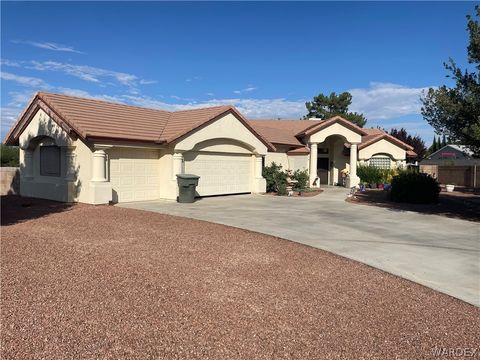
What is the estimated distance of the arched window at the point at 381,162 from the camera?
3272 cm

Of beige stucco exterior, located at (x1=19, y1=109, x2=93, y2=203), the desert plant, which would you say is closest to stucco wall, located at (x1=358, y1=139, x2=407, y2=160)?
the desert plant

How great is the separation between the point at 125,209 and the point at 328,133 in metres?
18.0

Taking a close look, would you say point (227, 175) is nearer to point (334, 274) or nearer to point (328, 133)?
point (328, 133)

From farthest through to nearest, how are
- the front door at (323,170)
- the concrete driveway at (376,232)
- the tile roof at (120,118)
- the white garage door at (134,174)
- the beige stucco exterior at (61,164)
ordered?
the front door at (323,170) < the white garage door at (134,174) < the beige stucco exterior at (61,164) < the tile roof at (120,118) < the concrete driveway at (376,232)

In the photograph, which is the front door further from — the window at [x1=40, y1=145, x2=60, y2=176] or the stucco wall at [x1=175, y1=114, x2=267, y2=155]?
the window at [x1=40, y1=145, x2=60, y2=176]

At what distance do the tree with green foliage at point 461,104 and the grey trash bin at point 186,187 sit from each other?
29.9ft

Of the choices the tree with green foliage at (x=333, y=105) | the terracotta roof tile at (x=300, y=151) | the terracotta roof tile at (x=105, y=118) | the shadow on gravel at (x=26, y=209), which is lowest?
the shadow on gravel at (x=26, y=209)

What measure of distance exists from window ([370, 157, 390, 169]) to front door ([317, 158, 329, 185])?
3373 mm

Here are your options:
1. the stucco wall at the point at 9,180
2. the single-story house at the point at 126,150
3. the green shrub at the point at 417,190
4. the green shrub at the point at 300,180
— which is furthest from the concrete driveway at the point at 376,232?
the stucco wall at the point at 9,180

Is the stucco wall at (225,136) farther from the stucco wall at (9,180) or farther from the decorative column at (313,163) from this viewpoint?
the stucco wall at (9,180)

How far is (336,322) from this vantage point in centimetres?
521

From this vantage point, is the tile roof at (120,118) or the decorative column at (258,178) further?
the decorative column at (258,178)

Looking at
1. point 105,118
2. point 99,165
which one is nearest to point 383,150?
point 105,118

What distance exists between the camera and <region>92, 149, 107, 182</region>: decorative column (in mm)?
15816
